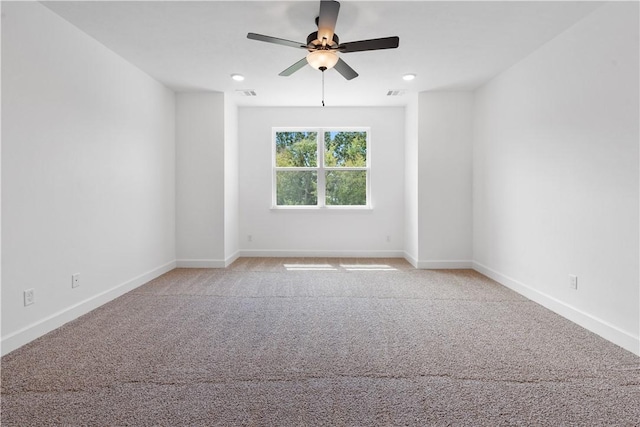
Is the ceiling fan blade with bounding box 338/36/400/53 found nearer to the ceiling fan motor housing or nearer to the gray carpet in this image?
the ceiling fan motor housing

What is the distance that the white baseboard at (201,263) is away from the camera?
4812mm

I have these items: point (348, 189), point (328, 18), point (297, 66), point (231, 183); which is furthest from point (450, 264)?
point (328, 18)

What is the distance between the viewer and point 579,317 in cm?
271

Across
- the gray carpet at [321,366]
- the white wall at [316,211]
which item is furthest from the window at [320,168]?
the gray carpet at [321,366]

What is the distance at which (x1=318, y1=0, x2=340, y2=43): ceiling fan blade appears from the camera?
90.8 inches

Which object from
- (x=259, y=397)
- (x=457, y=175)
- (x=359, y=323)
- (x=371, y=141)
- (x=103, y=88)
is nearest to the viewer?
(x=259, y=397)

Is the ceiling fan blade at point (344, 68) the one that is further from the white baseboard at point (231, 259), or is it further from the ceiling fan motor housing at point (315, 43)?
the white baseboard at point (231, 259)

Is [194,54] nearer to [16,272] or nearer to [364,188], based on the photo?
[16,272]

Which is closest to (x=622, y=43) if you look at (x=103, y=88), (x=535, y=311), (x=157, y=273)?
(x=535, y=311)

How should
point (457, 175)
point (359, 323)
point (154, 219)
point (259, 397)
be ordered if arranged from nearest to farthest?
point (259, 397) → point (359, 323) → point (154, 219) → point (457, 175)

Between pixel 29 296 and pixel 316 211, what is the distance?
154 inches

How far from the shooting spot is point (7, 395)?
1.71m

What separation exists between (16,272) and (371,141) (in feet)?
15.5

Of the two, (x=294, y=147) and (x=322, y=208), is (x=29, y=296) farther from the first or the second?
(x=294, y=147)
